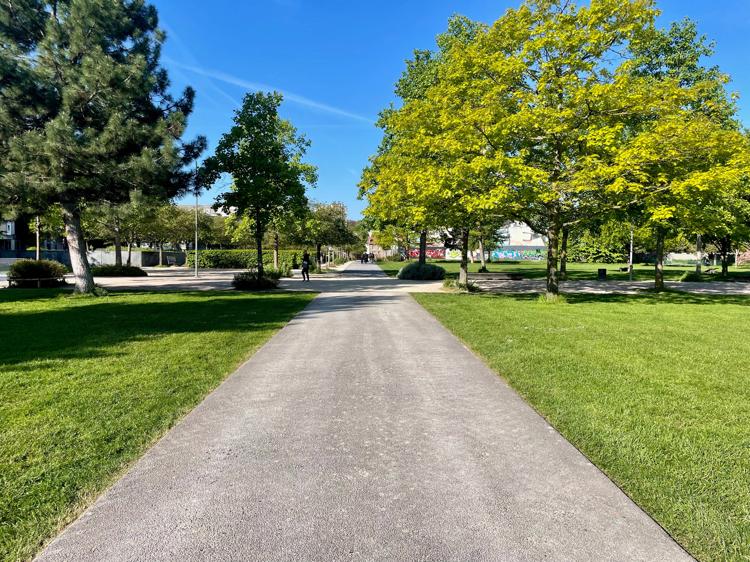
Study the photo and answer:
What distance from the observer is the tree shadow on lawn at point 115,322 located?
7480 mm

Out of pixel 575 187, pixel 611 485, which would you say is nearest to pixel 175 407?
pixel 611 485

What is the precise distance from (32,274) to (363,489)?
76.0 feet

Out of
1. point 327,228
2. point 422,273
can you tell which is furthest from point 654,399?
point 327,228

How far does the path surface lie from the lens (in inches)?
98.9

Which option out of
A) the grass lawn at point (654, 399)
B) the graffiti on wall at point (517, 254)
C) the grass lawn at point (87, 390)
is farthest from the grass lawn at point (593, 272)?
the graffiti on wall at point (517, 254)

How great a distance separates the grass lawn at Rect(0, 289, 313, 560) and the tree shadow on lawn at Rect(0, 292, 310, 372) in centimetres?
3

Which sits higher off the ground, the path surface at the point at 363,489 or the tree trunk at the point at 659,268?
the tree trunk at the point at 659,268

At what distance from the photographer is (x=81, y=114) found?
15.1 m

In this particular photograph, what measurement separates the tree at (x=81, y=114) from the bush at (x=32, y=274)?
5.90 metres

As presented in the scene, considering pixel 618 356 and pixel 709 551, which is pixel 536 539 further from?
pixel 618 356

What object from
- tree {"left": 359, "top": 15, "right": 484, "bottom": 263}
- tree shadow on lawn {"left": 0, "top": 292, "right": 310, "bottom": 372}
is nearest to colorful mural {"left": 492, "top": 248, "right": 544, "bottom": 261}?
tree {"left": 359, "top": 15, "right": 484, "bottom": 263}

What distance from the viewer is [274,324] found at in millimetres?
10477

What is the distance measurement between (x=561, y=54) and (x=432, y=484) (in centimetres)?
1460

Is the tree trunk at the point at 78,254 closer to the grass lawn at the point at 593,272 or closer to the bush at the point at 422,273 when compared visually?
the bush at the point at 422,273
